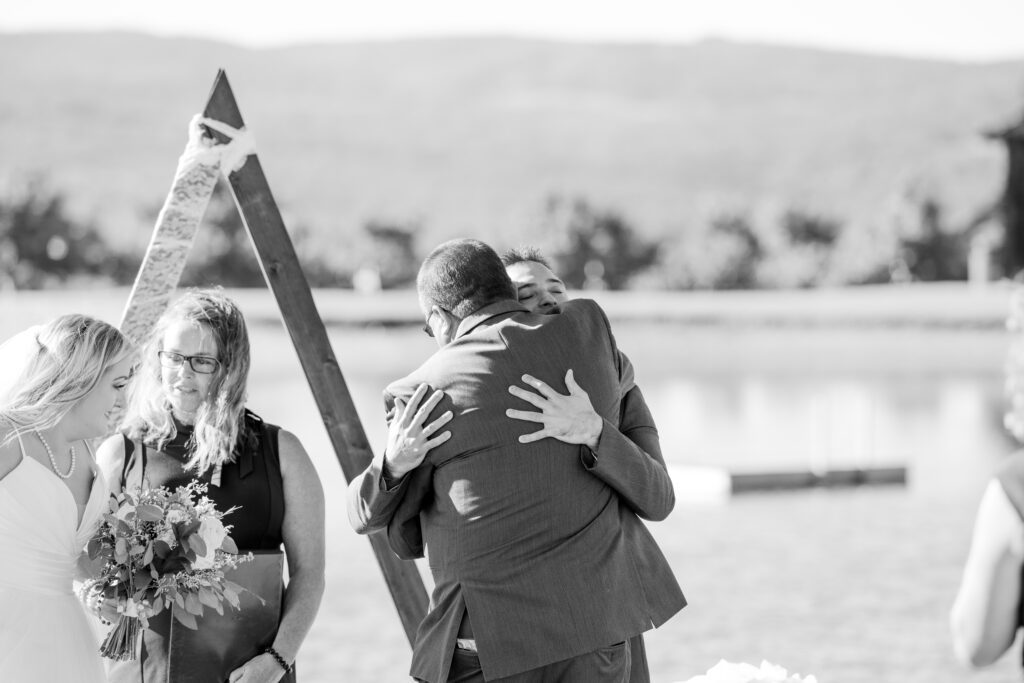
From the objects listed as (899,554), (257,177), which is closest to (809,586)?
(899,554)

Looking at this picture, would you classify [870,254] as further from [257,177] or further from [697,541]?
[257,177]

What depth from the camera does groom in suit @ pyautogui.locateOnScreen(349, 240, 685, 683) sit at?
8.29 ft

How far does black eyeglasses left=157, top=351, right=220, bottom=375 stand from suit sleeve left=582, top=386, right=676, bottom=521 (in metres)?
0.98

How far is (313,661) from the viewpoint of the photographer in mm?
11180

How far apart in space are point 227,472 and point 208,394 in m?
0.19

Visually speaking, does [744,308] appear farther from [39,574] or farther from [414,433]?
[414,433]

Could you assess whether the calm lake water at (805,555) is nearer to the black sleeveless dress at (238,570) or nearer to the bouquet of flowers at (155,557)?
the black sleeveless dress at (238,570)

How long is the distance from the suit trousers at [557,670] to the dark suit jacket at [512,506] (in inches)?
1.4

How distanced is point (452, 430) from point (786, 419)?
36467mm

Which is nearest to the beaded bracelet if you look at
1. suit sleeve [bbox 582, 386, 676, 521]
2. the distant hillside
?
suit sleeve [bbox 582, 386, 676, 521]

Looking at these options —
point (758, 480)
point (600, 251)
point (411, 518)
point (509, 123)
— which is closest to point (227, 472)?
point (411, 518)

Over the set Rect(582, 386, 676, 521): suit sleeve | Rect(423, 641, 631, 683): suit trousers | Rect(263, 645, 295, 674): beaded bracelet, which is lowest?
Rect(263, 645, 295, 674): beaded bracelet

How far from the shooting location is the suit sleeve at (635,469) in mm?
2564

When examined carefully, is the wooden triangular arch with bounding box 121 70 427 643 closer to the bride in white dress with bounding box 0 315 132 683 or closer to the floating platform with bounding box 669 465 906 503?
the bride in white dress with bounding box 0 315 132 683
